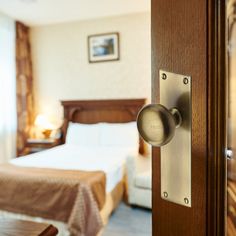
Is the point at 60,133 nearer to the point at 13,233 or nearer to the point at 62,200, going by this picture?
the point at 62,200

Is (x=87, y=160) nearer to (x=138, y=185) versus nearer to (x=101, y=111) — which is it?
(x=138, y=185)

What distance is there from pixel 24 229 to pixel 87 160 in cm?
206

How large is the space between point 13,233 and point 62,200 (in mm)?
1470

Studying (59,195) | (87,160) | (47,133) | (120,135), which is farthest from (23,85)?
(59,195)

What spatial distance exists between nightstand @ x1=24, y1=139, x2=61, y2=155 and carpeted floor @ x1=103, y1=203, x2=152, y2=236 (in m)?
1.53

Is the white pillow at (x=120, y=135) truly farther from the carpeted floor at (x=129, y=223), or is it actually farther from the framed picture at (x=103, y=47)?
the framed picture at (x=103, y=47)

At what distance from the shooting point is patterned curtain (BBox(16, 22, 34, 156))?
369 centimetres

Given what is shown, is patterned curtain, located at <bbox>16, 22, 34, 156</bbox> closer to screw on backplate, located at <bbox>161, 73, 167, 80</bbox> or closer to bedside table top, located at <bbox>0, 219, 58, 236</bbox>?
bedside table top, located at <bbox>0, 219, 58, 236</bbox>

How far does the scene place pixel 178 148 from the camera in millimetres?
386

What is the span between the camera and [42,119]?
3.78 metres

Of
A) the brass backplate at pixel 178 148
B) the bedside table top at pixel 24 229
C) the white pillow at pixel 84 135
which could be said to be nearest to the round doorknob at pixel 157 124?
the brass backplate at pixel 178 148

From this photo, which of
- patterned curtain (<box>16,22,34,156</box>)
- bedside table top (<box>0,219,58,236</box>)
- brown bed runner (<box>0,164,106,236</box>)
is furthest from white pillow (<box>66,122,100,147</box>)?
bedside table top (<box>0,219,58,236</box>)

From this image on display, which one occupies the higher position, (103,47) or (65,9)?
(65,9)

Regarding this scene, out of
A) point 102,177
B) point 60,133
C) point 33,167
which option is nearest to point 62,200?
point 102,177
